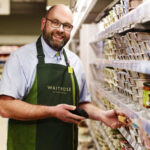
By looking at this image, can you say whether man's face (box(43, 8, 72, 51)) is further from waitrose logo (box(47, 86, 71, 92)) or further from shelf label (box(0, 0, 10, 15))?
shelf label (box(0, 0, 10, 15))

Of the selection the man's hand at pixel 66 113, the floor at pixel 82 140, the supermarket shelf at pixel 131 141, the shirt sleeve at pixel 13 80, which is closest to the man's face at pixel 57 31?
the shirt sleeve at pixel 13 80

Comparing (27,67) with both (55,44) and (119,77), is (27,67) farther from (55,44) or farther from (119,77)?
(119,77)

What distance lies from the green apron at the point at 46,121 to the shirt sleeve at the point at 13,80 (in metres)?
0.08

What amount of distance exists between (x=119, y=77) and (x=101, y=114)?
1.49ft

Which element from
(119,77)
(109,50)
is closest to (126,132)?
(119,77)

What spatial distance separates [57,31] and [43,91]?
1.46ft

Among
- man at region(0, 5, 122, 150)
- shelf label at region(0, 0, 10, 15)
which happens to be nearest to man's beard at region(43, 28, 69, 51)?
man at region(0, 5, 122, 150)

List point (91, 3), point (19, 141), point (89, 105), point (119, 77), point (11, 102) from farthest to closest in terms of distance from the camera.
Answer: point (91, 3) < point (119, 77) < point (89, 105) < point (19, 141) < point (11, 102)

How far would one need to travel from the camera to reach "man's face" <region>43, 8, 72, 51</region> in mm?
1972

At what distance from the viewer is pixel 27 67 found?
192 cm

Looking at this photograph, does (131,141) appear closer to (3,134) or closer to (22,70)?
(22,70)

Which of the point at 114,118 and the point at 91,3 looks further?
the point at 91,3

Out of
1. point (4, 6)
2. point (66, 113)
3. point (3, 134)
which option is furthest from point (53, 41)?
point (4, 6)

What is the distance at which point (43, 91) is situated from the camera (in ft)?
6.23
